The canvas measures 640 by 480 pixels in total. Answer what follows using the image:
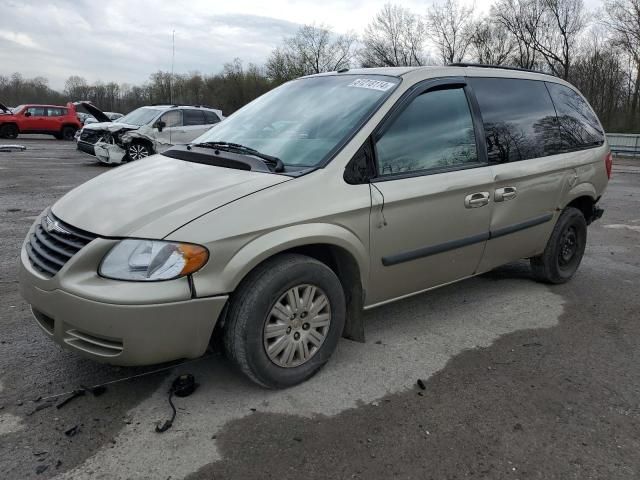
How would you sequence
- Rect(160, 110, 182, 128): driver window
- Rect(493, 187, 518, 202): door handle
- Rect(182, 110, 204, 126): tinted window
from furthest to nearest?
Rect(182, 110, 204, 126): tinted window < Rect(160, 110, 182, 128): driver window < Rect(493, 187, 518, 202): door handle

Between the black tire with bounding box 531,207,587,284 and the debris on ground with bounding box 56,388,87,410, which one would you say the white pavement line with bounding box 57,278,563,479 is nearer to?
the black tire with bounding box 531,207,587,284

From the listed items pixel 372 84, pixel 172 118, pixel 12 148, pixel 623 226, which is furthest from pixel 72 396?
pixel 12 148

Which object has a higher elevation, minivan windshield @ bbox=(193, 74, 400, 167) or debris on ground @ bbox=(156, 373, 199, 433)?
minivan windshield @ bbox=(193, 74, 400, 167)

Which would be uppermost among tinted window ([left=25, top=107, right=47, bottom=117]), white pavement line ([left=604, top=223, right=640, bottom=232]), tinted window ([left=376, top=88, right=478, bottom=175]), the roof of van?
tinted window ([left=25, top=107, right=47, bottom=117])

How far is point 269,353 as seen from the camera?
279 centimetres

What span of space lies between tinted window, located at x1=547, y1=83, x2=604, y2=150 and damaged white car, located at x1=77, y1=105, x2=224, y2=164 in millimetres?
10760

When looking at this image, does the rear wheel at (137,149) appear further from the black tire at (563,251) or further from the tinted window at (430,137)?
the tinted window at (430,137)

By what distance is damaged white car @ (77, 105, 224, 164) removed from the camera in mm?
14055

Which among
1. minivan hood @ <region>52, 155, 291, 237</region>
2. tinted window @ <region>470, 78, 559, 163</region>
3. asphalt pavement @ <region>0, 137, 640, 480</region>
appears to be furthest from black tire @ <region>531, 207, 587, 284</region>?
minivan hood @ <region>52, 155, 291, 237</region>

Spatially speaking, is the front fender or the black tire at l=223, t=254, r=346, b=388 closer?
the front fender

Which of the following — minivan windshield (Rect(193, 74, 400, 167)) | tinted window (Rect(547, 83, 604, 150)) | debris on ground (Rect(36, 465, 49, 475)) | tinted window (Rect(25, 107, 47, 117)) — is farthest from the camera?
tinted window (Rect(25, 107, 47, 117))

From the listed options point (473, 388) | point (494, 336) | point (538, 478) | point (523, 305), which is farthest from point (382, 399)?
point (523, 305)

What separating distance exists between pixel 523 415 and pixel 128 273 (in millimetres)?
2103

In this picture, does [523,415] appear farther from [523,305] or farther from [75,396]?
[75,396]
